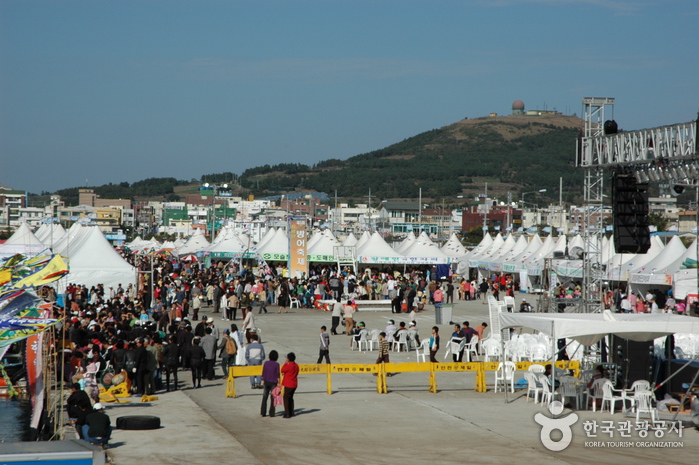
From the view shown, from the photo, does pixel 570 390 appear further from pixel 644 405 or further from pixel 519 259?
pixel 519 259

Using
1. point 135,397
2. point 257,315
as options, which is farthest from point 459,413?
point 257,315

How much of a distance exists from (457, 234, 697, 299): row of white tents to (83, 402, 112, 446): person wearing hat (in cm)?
1542

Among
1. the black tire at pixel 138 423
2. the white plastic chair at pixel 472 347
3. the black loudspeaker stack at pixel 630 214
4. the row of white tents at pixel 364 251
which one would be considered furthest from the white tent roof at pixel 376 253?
the black tire at pixel 138 423

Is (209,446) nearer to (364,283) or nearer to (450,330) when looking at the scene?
(450,330)

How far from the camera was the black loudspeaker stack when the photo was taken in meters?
16.9

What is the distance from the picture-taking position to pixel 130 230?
179 metres

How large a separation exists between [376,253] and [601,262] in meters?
22.3

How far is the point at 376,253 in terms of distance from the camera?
142 ft

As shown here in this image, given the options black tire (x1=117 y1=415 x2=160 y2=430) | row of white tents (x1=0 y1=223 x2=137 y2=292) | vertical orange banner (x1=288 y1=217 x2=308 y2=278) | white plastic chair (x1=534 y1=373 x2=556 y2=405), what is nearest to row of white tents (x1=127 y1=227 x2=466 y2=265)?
vertical orange banner (x1=288 y1=217 x2=308 y2=278)

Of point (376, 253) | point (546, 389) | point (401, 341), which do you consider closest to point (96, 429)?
point (546, 389)

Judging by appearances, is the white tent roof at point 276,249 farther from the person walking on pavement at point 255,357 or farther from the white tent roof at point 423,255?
the person walking on pavement at point 255,357

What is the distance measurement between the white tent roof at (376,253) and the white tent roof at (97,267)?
1361 centimetres

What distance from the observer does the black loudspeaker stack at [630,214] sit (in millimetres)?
16922

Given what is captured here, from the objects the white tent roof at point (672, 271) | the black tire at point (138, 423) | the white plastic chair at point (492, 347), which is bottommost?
the black tire at point (138, 423)
